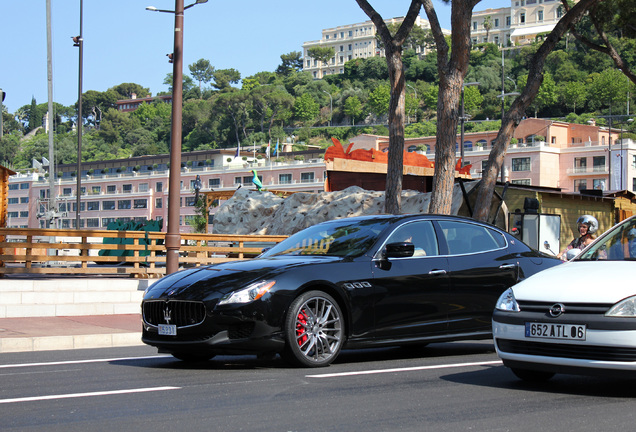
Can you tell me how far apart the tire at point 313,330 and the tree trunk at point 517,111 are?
1301cm

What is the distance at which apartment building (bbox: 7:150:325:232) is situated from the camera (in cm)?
10756

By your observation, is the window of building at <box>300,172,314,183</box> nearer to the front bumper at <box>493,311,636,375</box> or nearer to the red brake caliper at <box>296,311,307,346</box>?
the red brake caliper at <box>296,311,307,346</box>

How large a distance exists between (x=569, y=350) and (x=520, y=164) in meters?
93.1

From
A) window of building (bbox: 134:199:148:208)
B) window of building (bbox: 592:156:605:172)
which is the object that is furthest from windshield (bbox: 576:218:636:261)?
window of building (bbox: 134:199:148:208)

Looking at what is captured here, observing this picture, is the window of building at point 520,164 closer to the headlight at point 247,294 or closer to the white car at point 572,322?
the white car at point 572,322

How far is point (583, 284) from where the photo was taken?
6.25m

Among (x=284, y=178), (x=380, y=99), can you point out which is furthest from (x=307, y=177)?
(x=380, y=99)

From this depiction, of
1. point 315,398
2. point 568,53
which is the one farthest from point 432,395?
point 568,53

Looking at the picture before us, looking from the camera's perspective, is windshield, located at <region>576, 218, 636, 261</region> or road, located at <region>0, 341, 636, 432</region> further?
windshield, located at <region>576, 218, 636, 261</region>

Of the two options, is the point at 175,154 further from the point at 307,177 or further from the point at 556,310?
the point at 307,177

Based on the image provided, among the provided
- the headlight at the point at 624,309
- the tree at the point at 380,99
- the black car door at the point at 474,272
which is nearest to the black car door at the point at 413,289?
the black car door at the point at 474,272

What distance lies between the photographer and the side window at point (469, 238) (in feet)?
29.4

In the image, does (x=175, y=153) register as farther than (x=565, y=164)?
No

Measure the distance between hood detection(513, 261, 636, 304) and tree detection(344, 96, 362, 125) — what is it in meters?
186
